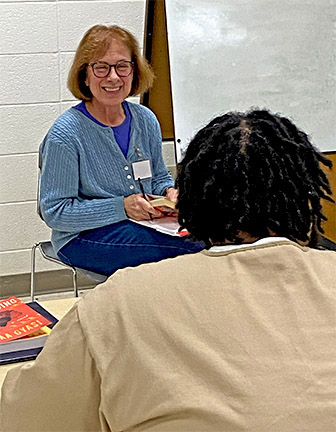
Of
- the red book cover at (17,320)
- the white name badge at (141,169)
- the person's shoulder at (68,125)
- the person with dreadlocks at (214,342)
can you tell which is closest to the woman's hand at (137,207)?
the white name badge at (141,169)

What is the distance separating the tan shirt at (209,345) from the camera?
90 cm

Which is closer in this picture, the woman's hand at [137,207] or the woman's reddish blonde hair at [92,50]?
the woman's hand at [137,207]

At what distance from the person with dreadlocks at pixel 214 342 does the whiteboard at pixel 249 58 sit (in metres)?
2.29

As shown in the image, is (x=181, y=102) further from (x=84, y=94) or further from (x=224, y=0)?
(x=84, y=94)

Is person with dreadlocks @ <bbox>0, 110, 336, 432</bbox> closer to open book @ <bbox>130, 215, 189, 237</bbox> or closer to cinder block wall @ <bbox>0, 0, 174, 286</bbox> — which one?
open book @ <bbox>130, 215, 189, 237</bbox>

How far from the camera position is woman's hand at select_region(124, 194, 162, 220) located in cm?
241

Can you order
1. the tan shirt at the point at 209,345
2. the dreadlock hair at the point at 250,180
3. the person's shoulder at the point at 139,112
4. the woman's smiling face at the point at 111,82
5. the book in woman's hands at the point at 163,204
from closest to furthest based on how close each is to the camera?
Result: the tan shirt at the point at 209,345, the dreadlock hair at the point at 250,180, the book in woman's hands at the point at 163,204, the woman's smiling face at the point at 111,82, the person's shoulder at the point at 139,112

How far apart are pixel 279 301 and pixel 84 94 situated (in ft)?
5.91

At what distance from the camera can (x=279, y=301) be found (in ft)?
3.12

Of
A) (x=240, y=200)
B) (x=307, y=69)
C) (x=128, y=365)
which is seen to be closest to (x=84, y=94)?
(x=307, y=69)

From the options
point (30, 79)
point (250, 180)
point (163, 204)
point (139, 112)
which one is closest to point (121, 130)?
point (139, 112)

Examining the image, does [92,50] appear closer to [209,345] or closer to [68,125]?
[68,125]

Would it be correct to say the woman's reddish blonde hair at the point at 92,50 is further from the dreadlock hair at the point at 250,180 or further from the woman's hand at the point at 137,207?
the dreadlock hair at the point at 250,180

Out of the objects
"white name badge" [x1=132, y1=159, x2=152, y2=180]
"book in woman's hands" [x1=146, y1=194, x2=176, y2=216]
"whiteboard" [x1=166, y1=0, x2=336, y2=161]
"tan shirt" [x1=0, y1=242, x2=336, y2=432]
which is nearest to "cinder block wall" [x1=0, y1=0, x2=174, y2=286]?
"whiteboard" [x1=166, y1=0, x2=336, y2=161]
